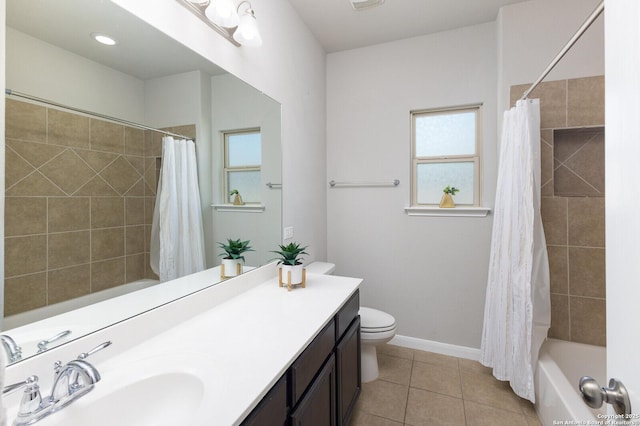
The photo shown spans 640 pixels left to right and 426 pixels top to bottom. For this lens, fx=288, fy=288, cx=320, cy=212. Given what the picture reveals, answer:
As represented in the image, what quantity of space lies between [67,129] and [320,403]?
1.32m

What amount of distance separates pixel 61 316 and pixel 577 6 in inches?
130

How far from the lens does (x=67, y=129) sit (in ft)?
2.82

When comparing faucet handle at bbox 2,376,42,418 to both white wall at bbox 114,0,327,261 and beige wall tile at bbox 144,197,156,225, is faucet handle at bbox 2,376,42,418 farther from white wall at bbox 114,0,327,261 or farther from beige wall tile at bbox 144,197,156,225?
white wall at bbox 114,0,327,261

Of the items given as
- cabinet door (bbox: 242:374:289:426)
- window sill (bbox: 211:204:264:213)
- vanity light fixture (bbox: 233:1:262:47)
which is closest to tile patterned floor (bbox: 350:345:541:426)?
cabinet door (bbox: 242:374:289:426)

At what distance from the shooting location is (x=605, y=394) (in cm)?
56

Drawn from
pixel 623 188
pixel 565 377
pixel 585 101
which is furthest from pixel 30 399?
pixel 585 101

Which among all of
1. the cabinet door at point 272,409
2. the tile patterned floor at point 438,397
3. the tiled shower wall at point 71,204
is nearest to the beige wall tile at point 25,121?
the tiled shower wall at point 71,204

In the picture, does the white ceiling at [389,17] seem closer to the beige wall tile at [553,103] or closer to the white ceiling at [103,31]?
the beige wall tile at [553,103]

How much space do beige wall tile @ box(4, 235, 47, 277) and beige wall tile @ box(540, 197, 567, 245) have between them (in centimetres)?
275

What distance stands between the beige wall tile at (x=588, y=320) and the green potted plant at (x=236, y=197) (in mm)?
2396

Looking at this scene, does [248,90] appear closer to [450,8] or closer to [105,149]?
[105,149]

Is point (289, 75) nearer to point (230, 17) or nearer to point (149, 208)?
point (230, 17)

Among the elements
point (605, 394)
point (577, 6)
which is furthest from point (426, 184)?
point (605, 394)

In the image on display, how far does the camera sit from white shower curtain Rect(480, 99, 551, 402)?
181 centimetres
